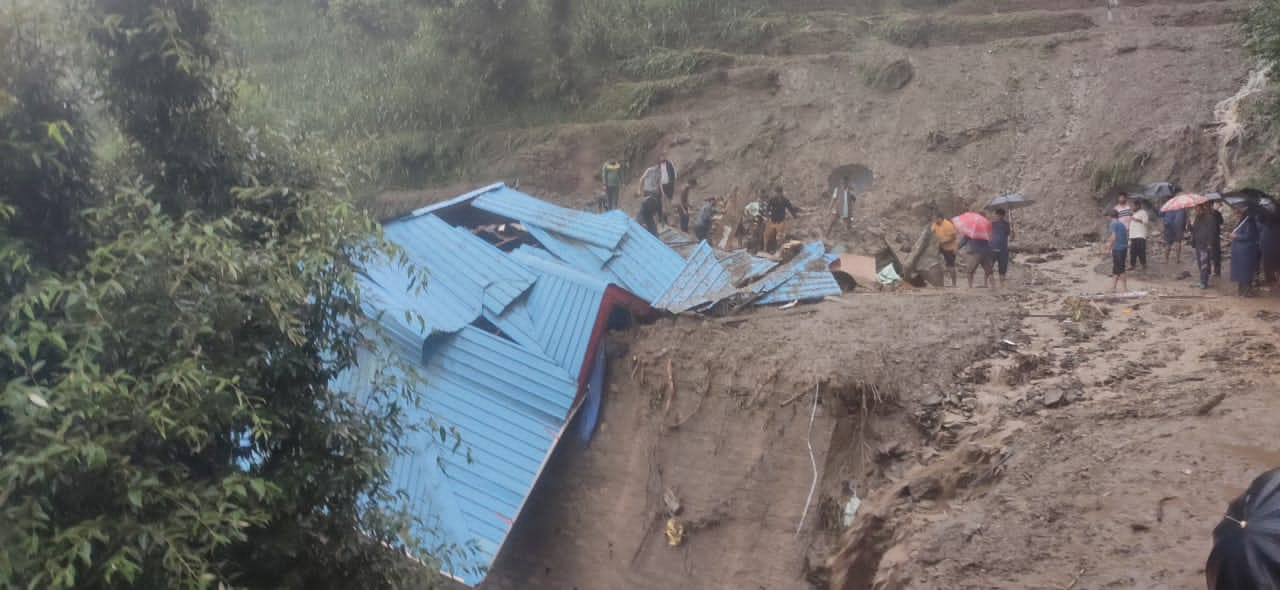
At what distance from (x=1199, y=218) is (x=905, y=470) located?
529 cm

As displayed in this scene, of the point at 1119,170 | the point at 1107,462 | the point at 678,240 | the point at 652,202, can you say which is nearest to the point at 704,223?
the point at 678,240

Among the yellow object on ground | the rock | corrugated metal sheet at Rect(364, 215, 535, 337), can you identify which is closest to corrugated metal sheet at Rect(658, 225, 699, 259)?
corrugated metal sheet at Rect(364, 215, 535, 337)

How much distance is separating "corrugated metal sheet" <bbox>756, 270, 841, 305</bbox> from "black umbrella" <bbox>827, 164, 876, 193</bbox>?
6.28 metres

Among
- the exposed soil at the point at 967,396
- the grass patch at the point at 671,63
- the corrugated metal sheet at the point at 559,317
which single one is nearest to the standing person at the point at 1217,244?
the exposed soil at the point at 967,396

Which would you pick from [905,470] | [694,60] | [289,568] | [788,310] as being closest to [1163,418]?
[905,470]

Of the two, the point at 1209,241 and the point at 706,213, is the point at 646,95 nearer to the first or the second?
the point at 706,213

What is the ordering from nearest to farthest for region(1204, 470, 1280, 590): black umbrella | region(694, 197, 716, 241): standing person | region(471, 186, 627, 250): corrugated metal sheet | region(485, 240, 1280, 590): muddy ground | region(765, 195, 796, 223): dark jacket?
1. region(1204, 470, 1280, 590): black umbrella
2. region(485, 240, 1280, 590): muddy ground
3. region(471, 186, 627, 250): corrugated metal sheet
4. region(765, 195, 796, 223): dark jacket
5. region(694, 197, 716, 241): standing person

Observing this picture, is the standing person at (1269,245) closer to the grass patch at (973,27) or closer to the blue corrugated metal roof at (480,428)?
the blue corrugated metal roof at (480,428)

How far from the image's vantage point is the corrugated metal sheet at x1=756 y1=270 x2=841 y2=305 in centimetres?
1053

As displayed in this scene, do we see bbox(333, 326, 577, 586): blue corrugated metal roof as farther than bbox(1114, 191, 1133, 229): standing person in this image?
No

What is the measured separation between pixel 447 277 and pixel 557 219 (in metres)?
2.01

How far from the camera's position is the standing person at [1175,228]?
1209cm

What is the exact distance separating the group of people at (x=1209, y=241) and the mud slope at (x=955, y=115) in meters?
2.16

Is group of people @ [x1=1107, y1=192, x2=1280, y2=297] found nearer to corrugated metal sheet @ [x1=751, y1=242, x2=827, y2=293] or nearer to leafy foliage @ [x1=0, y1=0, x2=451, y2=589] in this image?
corrugated metal sheet @ [x1=751, y1=242, x2=827, y2=293]
